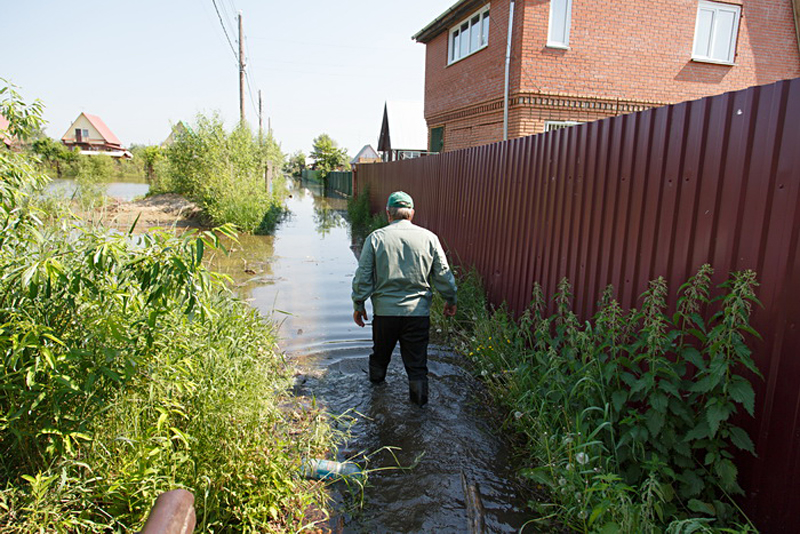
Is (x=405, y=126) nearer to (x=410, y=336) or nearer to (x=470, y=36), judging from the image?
(x=470, y=36)

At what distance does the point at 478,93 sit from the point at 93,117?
9392cm

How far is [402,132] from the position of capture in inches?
1388

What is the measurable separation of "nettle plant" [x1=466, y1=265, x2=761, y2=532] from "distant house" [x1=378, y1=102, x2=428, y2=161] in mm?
31116

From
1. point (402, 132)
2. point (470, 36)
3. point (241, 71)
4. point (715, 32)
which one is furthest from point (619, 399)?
point (402, 132)

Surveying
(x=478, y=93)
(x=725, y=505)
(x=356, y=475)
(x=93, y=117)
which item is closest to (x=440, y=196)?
(x=356, y=475)

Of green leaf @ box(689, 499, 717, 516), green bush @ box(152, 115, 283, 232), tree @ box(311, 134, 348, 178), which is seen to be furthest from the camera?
tree @ box(311, 134, 348, 178)

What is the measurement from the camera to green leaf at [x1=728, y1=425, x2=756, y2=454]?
2.29 meters

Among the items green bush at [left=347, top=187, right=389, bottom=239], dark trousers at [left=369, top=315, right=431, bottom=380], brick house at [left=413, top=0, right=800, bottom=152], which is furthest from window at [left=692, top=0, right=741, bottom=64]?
dark trousers at [left=369, top=315, right=431, bottom=380]

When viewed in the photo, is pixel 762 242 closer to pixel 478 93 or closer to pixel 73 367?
pixel 73 367

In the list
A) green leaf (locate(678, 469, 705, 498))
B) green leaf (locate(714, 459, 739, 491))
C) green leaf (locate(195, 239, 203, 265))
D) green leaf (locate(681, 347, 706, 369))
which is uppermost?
green leaf (locate(195, 239, 203, 265))

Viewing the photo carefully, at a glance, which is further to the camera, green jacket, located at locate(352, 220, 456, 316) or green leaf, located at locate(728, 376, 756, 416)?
green jacket, located at locate(352, 220, 456, 316)

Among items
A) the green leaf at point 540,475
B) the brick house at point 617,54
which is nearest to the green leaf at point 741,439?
the green leaf at point 540,475

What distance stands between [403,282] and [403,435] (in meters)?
1.15

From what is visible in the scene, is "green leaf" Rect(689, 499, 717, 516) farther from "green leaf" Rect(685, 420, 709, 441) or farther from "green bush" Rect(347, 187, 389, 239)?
"green bush" Rect(347, 187, 389, 239)
